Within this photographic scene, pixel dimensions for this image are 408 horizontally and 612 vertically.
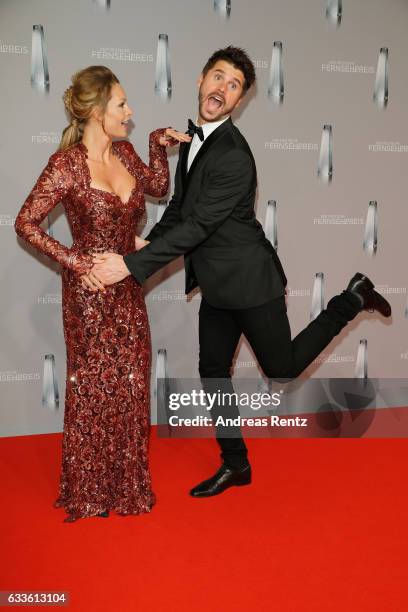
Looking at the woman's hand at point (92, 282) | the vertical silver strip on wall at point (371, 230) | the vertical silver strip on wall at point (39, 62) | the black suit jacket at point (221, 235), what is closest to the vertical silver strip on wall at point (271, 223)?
the vertical silver strip on wall at point (371, 230)

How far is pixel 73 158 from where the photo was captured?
7.91 ft

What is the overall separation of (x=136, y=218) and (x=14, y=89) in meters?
1.11

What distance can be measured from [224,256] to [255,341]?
14.7 inches

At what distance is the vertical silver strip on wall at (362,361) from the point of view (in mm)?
3850

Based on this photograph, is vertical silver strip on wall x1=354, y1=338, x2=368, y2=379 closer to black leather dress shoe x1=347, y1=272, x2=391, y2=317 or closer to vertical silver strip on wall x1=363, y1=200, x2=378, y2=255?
vertical silver strip on wall x1=363, y1=200, x2=378, y2=255

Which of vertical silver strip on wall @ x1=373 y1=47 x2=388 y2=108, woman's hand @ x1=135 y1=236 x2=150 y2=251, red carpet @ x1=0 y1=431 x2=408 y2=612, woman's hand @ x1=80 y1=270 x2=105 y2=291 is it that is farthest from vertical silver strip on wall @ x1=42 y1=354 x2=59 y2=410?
vertical silver strip on wall @ x1=373 y1=47 x2=388 y2=108

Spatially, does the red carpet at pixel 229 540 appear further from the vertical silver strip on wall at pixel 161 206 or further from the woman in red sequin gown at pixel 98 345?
the vertical silver strip on wall at pixel 161 206

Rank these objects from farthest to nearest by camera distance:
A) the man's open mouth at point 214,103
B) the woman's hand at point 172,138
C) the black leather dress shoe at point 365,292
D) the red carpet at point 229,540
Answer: the black leather dress shoe at point 365,292 → the woman's hand at point 172,138 → the man's open mouth at point 214,103 → the red carpet at point 229,540

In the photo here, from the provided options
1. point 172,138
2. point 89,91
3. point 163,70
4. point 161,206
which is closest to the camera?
point 89,91

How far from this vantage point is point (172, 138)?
2754mm

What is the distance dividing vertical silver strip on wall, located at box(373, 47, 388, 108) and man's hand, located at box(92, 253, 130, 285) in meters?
1.94

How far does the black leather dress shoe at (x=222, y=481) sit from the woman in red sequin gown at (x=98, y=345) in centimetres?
24

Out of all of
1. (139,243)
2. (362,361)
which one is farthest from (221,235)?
(362,361)

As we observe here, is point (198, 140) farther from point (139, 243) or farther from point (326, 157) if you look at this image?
point (326, 157)
